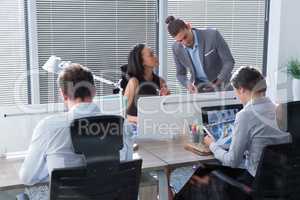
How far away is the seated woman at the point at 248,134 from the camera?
91.2 inches

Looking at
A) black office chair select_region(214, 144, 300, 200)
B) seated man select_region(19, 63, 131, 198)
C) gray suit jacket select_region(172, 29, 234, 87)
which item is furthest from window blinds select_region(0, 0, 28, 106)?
black office chair select_region(214, 144, 300, 200)

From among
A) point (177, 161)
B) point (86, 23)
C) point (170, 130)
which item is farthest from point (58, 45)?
point (177, 161)

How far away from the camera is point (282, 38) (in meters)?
5.49

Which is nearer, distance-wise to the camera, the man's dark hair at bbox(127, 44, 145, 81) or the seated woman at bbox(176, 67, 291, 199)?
the seated woman at bbox(176, 67, 291, 199)

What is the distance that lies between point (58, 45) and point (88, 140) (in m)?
2.94

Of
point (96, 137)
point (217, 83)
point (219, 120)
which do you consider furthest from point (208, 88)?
point (96, 137)

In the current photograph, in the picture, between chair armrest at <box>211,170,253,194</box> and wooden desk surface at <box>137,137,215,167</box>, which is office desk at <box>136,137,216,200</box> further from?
chair armrest at <box>211,170,253,194</box>

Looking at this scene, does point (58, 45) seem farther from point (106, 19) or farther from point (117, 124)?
point (117, 124)

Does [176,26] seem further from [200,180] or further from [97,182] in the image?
[97,182]

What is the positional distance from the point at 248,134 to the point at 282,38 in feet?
11.6

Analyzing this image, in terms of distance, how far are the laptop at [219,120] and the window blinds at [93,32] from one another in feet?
5.95

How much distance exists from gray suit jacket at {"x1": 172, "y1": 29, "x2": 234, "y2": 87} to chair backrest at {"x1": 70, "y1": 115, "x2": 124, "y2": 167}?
2.07 metres

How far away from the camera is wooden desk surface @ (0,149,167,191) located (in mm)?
2049

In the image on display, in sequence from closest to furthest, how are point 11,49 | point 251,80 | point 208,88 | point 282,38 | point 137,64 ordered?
point 251,80
point 137,64
point 208,88
point 11,49
point 282,38
